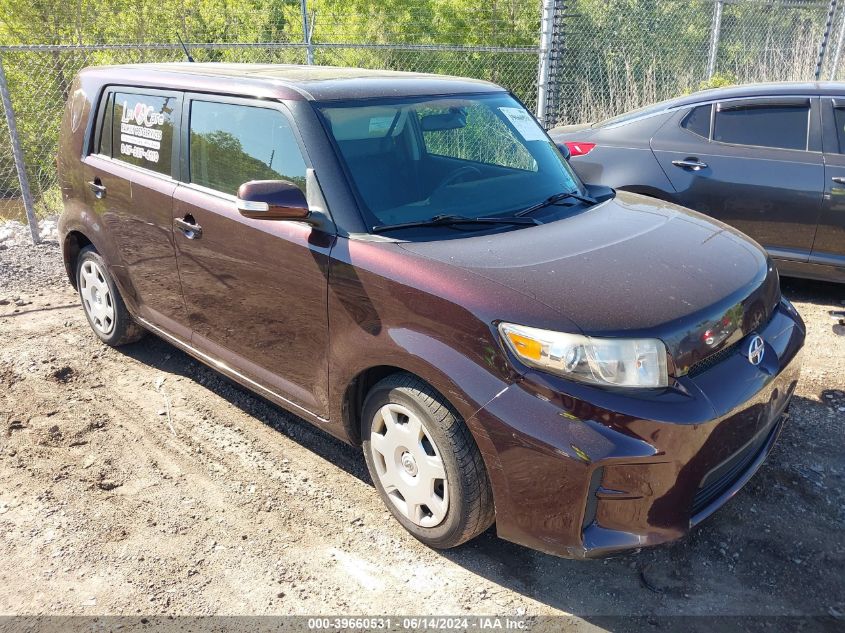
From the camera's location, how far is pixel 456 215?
3.04m

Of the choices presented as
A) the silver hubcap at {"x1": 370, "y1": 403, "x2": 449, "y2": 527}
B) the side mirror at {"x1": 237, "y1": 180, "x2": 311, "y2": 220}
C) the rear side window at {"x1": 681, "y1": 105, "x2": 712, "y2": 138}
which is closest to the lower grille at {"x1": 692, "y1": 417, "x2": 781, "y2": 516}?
the silver hubcap at {"x1": 370, "y1": 403, "x2": 449, "y2": 527}

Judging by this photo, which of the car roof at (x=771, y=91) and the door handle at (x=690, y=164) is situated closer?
the car roof at (x=771, y=91)

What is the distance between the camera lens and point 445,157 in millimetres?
3533

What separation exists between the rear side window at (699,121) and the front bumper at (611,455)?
361 cm

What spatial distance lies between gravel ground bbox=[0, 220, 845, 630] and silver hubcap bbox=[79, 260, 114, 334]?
0.68 m

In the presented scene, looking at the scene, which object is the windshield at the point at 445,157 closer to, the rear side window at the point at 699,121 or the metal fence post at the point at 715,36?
the rear side window at the point at 699,121

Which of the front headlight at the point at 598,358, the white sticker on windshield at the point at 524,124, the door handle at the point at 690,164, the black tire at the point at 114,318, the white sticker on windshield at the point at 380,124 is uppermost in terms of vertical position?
the white sticker on windshield at the point at 380,124

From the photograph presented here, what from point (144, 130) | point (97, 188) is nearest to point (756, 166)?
point (144, 130)

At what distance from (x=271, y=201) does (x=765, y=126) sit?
14.0ft

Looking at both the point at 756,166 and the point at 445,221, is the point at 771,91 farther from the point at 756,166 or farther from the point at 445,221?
the point at 445,221

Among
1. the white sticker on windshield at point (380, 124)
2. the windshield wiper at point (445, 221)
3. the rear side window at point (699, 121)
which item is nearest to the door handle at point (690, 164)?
the rear side window at point (699, 121)

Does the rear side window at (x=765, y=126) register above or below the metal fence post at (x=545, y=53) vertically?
below

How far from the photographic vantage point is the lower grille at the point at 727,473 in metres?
2.51

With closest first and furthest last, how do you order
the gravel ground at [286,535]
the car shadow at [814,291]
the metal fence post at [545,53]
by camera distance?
the gravel ground at [286,535]
the car shadow at [814,291]
the metal fence post at [545,53]
